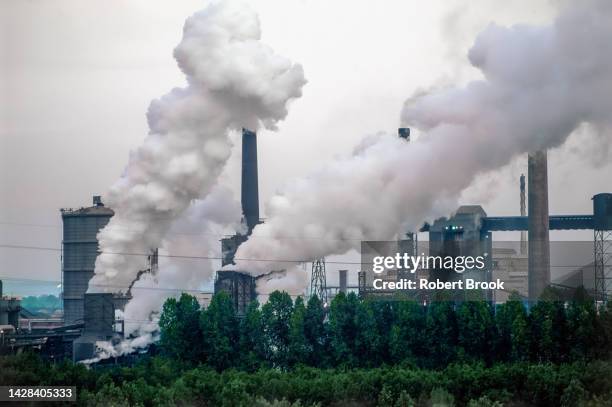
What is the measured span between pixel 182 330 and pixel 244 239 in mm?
19645

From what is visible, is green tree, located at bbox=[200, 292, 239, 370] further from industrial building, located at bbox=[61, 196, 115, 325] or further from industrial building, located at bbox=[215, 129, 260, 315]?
industrial building, located at bbox=[61, 196, 115, 325]

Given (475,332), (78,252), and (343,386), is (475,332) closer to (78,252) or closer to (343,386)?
(343,386)

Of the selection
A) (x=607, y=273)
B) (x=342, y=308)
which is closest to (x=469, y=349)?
(x=342, y=308)

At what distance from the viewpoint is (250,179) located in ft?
331

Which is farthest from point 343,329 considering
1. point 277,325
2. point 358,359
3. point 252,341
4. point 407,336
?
point 252,341

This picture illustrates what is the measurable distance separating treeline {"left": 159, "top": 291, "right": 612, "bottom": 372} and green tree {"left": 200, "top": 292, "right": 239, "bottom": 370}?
7 centimetres

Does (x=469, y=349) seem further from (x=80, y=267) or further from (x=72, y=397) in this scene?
(x=80, y=267)

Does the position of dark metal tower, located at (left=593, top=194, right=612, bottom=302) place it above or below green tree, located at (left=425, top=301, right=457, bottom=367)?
above

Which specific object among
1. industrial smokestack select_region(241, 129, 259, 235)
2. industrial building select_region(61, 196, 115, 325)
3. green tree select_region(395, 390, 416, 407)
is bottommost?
green tree select_region(395, 390, 416, 407)

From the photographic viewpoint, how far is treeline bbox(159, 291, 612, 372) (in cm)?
7469

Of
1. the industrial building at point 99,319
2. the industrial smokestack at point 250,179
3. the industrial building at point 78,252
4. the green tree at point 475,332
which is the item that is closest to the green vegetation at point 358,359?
the green tree at point 475,332

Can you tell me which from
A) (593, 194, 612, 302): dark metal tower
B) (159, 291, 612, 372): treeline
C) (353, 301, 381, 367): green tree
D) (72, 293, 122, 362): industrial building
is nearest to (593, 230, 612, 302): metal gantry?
(593, 194, 612, 302): dark metal tower

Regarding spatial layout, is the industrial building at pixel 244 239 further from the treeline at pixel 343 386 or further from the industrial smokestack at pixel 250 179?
the treeline at pixel 343 386

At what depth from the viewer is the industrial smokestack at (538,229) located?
329 feet
